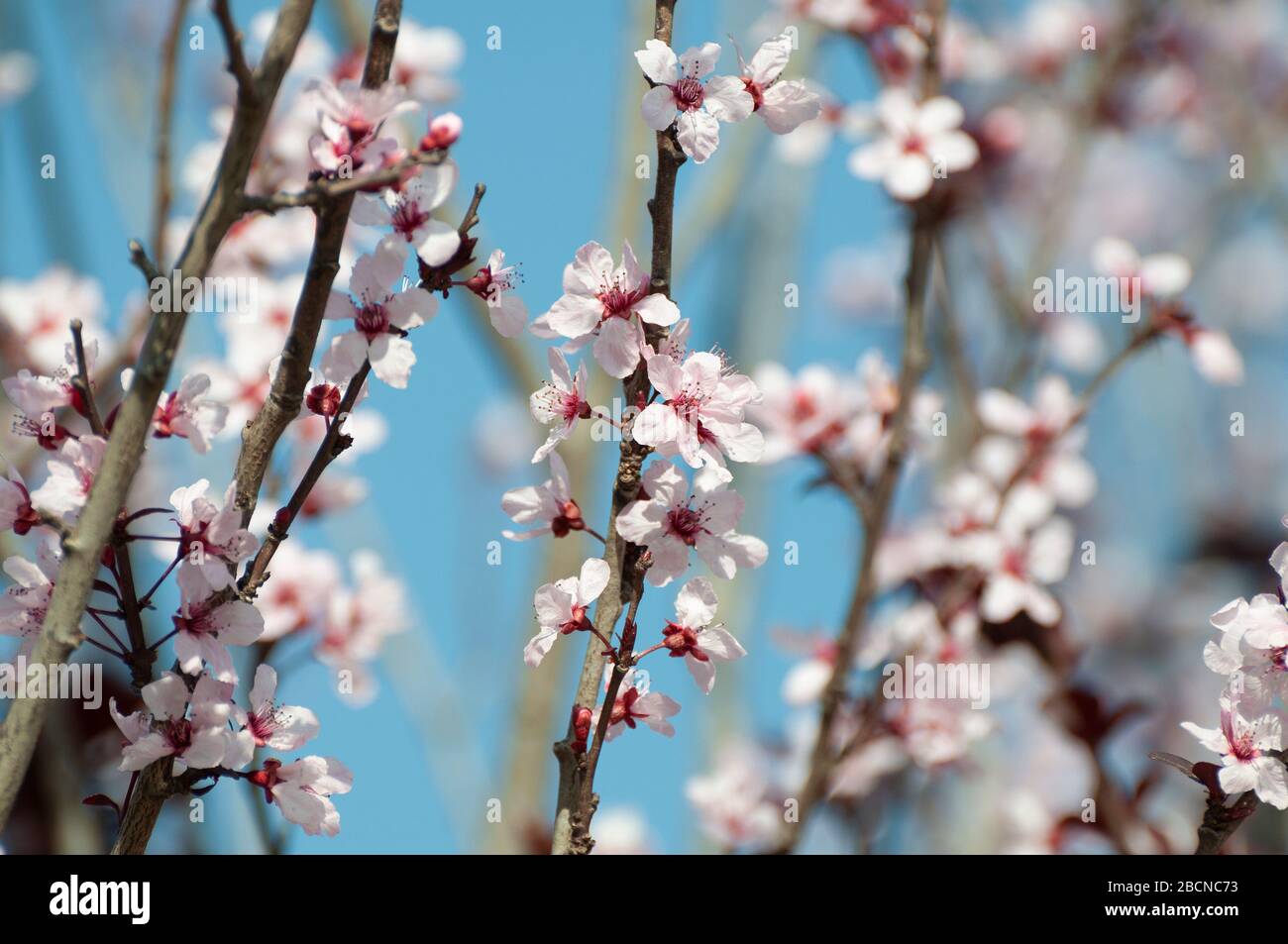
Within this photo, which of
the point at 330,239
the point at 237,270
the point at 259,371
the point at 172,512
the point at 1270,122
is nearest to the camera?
the point at 330,239

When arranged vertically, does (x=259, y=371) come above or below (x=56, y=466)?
above

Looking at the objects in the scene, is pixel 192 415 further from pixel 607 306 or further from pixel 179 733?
pixel 607 306

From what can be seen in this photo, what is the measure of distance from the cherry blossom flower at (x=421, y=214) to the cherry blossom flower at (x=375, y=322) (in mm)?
33

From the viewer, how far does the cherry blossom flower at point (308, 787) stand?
1.45 meters

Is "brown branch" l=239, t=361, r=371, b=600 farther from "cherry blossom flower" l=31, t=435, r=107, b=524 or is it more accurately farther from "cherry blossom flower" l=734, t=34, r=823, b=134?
"cherry blossom flower" l=734, t=34, r=823, b=134

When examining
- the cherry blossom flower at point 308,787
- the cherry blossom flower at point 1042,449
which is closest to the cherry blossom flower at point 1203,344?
the cherry blossom flower at point 1042,449

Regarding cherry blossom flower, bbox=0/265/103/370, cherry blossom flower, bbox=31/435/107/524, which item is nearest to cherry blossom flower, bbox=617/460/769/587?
cherry blossom flower, bbox=31/435/107/524

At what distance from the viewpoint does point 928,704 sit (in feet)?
9.14

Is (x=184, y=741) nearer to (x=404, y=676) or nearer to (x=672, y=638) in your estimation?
(x=672, y=638)

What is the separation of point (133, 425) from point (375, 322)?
292mm

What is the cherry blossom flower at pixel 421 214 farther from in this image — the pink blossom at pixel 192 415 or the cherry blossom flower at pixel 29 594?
the cherry blossom flower at pixel 29 594

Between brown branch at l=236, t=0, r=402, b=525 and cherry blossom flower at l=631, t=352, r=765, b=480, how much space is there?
370mm

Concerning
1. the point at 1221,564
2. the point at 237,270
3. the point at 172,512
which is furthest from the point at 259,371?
the point at 1221,564
